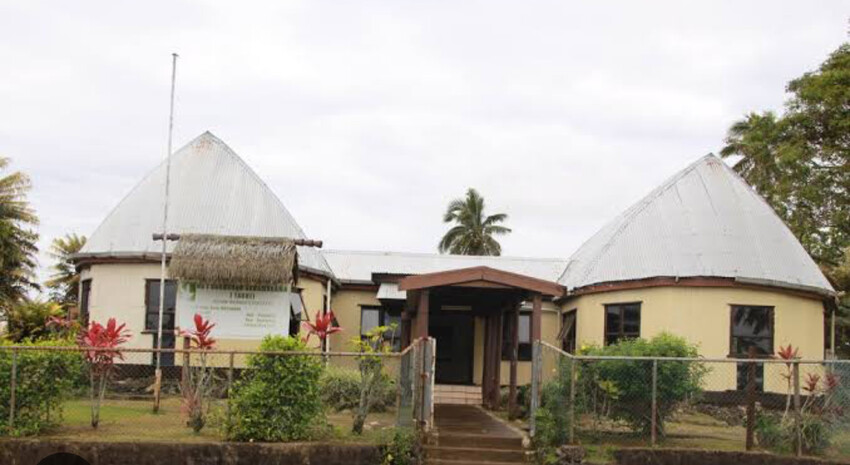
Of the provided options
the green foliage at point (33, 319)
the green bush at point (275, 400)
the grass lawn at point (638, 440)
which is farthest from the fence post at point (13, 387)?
the green foliage at point (33, 319)

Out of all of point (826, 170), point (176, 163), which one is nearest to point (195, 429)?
point (176, 163)

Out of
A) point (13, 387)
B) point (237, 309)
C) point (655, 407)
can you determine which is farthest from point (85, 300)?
point (655, 407)

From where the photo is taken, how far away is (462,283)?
Answer: 18.2m

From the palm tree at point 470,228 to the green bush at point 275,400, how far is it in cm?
4512

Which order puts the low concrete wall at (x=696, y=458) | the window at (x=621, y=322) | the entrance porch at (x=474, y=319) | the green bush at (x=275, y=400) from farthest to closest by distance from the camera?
the window at (x=621, y=322)
the entrance porch at (x=474, y=319)
the low concrete wall at (x=696, y=458)
the green bush at (x=275, y=400)

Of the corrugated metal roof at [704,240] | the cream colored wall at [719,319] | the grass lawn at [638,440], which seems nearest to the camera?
the grass lawn at [638,440]

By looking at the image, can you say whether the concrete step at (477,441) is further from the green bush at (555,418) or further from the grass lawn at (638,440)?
the grass lawn at (638,440)

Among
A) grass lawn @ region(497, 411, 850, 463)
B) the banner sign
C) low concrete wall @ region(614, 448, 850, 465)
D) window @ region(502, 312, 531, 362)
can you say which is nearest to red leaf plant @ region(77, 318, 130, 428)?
→ the banner sign

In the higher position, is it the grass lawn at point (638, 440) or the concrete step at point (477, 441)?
the grass lawn at point (638, 440)

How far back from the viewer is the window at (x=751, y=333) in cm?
2169

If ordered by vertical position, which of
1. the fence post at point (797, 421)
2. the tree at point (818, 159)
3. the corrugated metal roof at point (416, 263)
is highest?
the tree at point (818, 159)

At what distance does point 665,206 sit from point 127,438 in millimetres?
15132

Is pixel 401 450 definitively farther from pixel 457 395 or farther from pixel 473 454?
Result: pixel 457 395

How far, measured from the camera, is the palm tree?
195 ft
